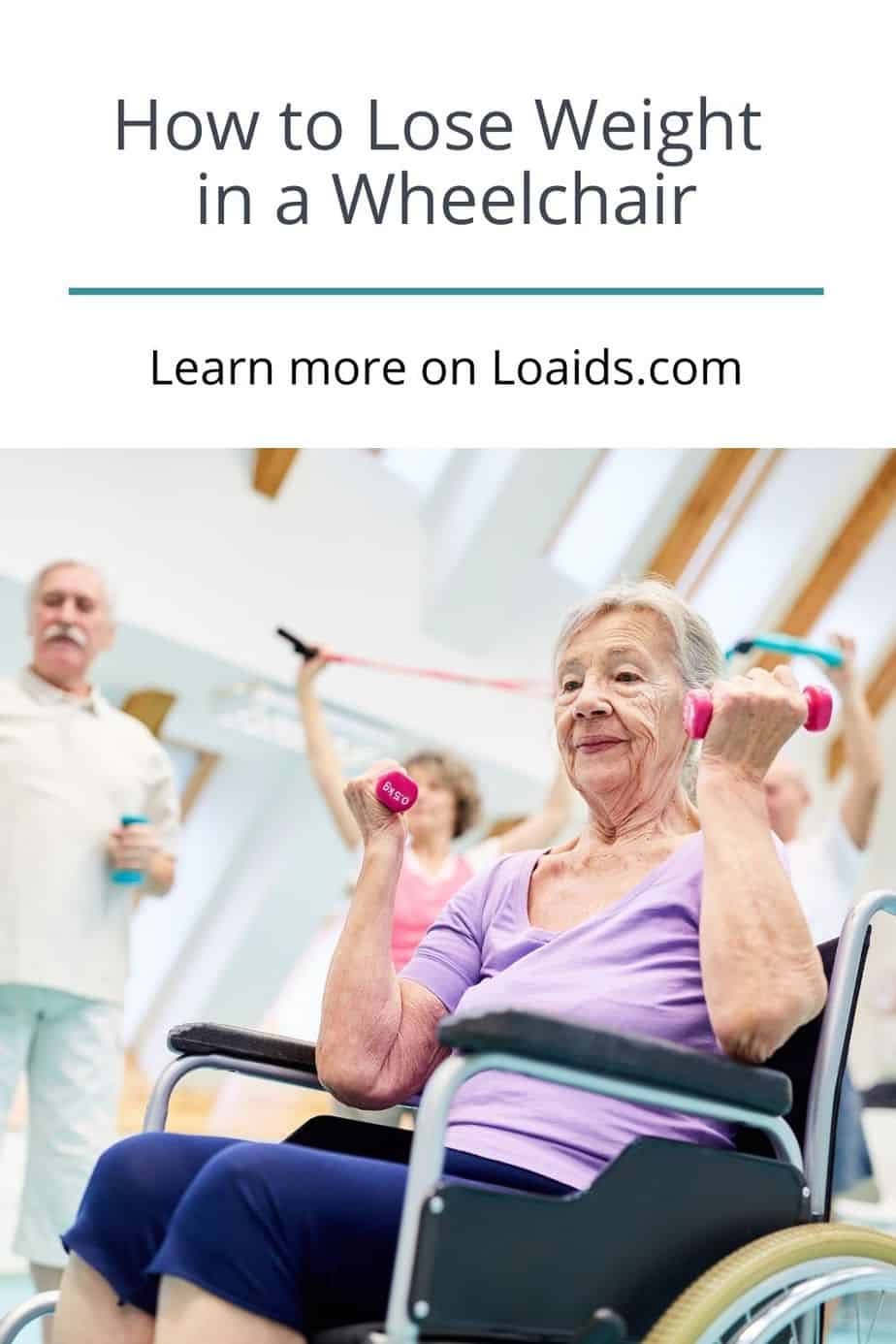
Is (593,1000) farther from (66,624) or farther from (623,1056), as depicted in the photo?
(66,624)

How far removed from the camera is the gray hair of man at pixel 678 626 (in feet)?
Result: 4.78

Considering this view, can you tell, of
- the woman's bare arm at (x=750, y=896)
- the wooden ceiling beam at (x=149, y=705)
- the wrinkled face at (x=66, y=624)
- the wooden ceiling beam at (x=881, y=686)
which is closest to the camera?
the woman's bare arm at (x=750, y=896)

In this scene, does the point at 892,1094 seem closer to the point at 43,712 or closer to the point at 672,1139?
the point at 43,712

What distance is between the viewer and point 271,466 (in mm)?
5539

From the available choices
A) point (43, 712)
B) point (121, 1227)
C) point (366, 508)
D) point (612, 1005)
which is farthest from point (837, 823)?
point (366, 508)

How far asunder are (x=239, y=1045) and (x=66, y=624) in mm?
1481

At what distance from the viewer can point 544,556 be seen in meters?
6.75

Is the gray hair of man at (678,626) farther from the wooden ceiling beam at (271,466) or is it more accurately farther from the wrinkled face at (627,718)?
the wooden ceiling beam at (271,466)

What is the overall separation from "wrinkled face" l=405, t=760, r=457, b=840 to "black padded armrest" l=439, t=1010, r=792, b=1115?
213 centimetres

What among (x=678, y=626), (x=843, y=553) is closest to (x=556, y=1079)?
(x=678, y=626)

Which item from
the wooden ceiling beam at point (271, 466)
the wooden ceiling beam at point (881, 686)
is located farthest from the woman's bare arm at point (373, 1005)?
the wooden ceiling beam at point (881, 686)

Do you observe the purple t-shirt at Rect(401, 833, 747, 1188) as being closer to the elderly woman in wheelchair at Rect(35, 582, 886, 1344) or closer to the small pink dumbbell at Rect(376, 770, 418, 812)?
the elderly woman in wheelchair at Rect(35, 582, 886, 1344)

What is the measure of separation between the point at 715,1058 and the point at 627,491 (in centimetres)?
598
